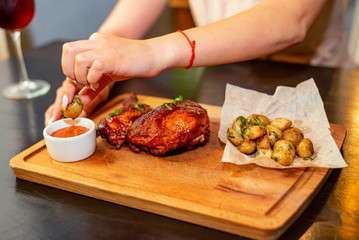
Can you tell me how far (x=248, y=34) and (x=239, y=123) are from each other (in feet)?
2.00

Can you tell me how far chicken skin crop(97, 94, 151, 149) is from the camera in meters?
1.84

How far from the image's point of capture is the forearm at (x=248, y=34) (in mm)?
1988

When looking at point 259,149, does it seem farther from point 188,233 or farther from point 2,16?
point 2,16

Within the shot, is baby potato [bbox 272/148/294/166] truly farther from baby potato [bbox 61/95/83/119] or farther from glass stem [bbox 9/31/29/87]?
glass stem [bbox 9/31/29/87]

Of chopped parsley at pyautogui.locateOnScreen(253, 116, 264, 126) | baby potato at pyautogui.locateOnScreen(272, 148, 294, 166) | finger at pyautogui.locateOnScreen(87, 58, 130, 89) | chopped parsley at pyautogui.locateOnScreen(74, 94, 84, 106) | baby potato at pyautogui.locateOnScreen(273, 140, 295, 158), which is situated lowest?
baby potato at pyautogui.locateOnScreen(272, 148, 294, 166)

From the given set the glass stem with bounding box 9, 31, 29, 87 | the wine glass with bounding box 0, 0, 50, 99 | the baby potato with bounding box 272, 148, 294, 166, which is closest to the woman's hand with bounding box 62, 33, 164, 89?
the baby potato with bounding box 272, 148, 294, 166

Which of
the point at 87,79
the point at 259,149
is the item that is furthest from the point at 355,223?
the point at 87,79

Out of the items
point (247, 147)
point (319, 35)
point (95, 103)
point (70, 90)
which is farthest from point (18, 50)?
point (319, 35)

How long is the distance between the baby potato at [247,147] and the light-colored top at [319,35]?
1654mm

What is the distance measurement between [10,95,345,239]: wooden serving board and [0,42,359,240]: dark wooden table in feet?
0.15

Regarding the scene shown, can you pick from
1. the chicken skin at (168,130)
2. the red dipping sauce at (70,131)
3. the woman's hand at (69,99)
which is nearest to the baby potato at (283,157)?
the chicken skin at (168,130)

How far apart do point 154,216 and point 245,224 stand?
0.36 m

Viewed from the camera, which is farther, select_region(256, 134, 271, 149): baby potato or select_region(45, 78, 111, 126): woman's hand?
select_region(45, 78, 111, 126): woman's hand

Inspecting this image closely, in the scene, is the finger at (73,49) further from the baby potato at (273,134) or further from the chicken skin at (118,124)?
the baby potato at (273,134)
